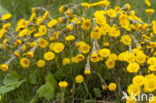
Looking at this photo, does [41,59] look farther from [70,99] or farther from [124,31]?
[124,31]

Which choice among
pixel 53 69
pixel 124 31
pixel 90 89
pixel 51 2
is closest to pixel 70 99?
pixel 90 89

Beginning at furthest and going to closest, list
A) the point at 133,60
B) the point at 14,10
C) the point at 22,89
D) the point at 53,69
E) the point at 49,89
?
1. the point at 14,10
2. the point at 53,69
3. the point at 22,89
4. the point at 49,89
5. the point at 133,60

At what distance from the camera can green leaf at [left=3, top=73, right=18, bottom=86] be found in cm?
209

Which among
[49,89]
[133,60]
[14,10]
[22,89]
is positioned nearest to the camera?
[133,60]

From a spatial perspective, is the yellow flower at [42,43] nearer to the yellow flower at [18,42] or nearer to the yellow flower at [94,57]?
the yellow flower at [18,42]

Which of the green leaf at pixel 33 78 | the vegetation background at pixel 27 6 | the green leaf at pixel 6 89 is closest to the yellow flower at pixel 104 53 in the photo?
the green leaf at pixel 33 78

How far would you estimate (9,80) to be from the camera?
2127mm

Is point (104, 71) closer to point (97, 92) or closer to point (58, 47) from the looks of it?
point (97, 92)

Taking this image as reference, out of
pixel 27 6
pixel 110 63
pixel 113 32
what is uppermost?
pixel 27 6

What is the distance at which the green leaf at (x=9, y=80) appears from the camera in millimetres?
2090

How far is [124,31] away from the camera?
7.32ft

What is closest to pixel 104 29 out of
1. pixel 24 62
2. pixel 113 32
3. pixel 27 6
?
pixel 113 32

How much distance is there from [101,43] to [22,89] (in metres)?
0.81

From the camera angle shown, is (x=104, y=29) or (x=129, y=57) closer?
(x=129, y=57)
